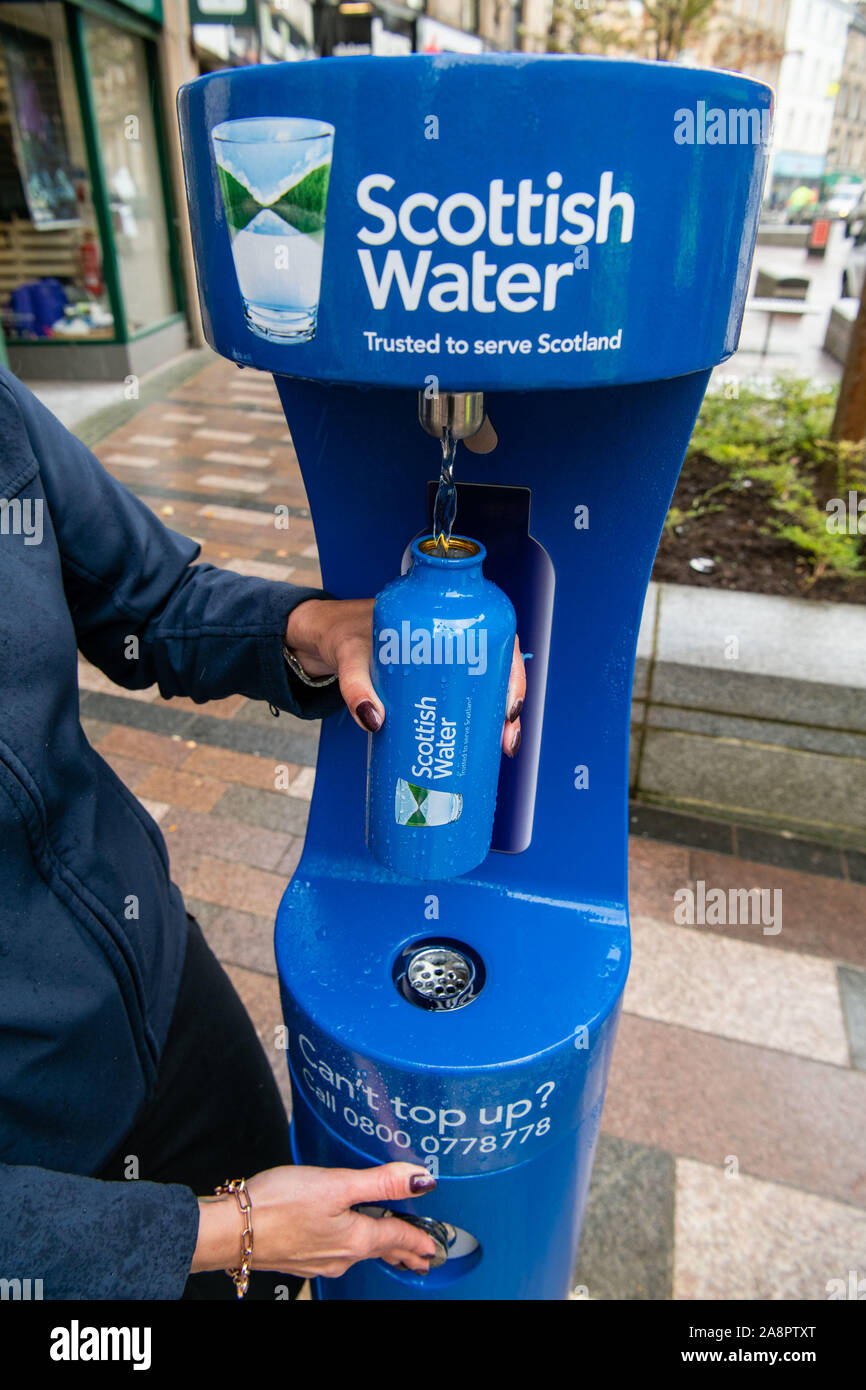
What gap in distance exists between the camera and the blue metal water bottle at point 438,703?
97 cm

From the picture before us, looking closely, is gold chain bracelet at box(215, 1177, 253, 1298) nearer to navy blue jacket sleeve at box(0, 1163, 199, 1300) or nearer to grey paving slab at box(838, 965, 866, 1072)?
navy blue jacket sleeve at box(0, 1163, 199, 1300)

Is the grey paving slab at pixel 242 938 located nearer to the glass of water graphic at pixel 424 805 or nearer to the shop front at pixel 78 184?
the glass of water graphic at pixel 424 805

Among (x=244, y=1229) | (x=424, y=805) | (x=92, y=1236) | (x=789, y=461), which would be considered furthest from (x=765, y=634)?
(x=92, y=1236)

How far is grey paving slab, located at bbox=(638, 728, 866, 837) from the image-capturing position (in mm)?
2709

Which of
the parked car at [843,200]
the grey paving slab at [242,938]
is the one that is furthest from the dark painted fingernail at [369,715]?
the parked car at [843,200]

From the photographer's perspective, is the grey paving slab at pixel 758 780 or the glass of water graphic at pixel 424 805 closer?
the glass of water graphic at pixel 424 805

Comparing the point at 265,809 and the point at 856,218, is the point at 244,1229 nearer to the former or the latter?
the point at 265,809

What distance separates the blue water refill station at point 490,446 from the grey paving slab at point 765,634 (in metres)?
1.51

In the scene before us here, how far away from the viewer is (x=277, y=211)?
737 millimetres

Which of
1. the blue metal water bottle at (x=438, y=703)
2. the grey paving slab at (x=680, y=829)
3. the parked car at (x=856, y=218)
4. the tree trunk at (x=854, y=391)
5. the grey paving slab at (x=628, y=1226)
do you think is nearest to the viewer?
the blue metal water bottle at (x=438, y=703)

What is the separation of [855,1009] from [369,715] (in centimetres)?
188

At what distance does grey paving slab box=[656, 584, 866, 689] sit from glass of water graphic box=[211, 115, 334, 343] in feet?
6.77

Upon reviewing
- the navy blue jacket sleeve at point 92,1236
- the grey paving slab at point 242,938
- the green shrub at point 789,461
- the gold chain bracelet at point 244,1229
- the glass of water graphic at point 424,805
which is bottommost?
the grey paving slab at point 242,938

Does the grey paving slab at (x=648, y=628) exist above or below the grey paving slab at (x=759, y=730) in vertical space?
above
